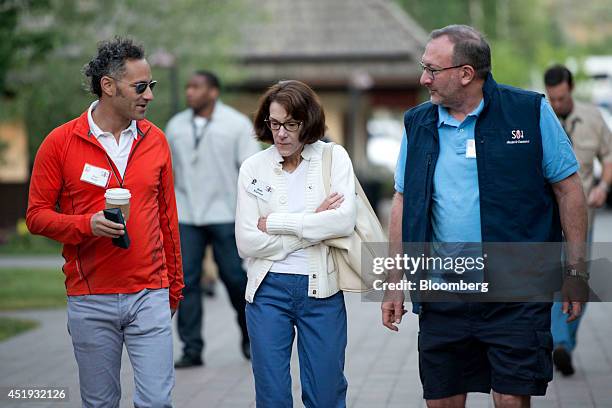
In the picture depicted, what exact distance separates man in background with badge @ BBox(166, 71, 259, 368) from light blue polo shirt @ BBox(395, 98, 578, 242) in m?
4.00

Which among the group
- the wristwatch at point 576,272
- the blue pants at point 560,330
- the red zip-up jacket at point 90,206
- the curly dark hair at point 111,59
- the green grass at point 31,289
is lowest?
the green grass at point 31,289

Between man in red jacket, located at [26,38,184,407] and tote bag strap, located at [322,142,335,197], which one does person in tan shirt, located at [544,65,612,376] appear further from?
man in red jacket, located at [26,38,184,407]

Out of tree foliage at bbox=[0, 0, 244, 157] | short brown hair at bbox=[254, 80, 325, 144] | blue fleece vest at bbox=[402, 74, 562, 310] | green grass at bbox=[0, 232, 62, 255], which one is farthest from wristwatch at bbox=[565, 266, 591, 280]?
green grass at bbox=[0, 232, 62, 255]

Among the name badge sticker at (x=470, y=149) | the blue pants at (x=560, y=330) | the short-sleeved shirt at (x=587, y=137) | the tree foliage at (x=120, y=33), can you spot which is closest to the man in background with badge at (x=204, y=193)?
the blue pants at (x=560, y=330)

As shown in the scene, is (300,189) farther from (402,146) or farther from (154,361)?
(154,361)

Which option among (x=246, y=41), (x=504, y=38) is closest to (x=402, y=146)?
(x=246, y=41)

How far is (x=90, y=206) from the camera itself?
204 inches

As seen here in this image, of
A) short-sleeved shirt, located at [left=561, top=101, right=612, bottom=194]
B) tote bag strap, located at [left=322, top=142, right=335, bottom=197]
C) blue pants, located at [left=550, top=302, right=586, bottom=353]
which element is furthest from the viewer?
short-sleeved shirt, located at [left=561, top=101, right=612, bottom=194]

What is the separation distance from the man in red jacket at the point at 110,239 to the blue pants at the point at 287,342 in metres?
0.45

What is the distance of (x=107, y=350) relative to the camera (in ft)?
17.1

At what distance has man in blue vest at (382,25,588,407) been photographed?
5.02 meters

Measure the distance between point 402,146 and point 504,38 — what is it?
47.0 meters

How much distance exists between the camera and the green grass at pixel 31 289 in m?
13.1

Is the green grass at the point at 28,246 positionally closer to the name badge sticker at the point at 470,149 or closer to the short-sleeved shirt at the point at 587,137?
the short-sleeved shirt at the point at 587,137
